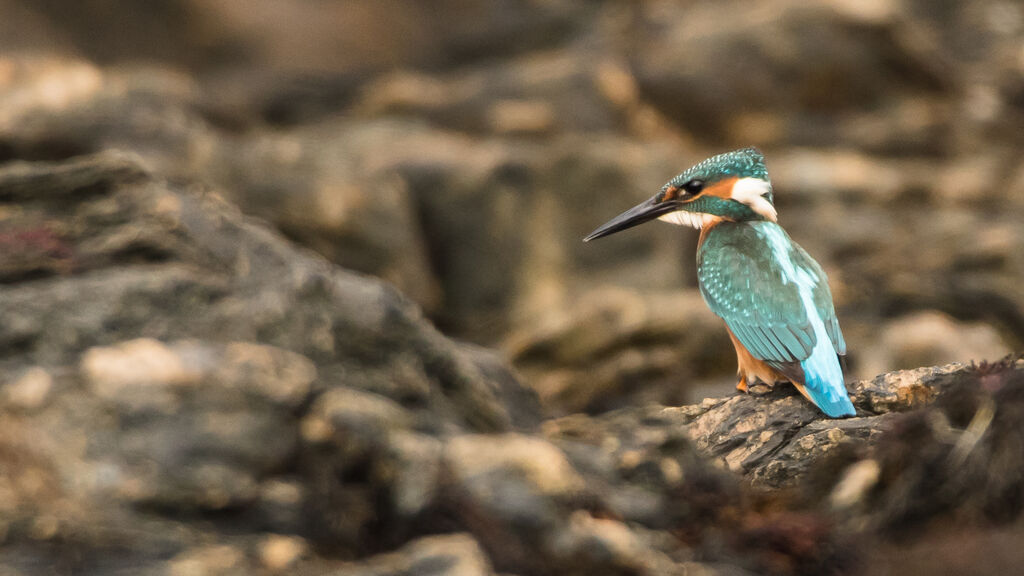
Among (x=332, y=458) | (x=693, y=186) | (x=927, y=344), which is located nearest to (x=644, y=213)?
(x=693, y=186)

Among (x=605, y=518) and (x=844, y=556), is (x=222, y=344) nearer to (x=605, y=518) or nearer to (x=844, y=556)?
(x=605, y=518)

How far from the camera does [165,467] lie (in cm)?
287

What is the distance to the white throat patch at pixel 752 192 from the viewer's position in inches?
201

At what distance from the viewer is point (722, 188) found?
16.9 ft

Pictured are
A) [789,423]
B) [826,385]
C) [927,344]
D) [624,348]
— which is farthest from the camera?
[624,348]

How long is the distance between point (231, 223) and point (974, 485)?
310 centimetres

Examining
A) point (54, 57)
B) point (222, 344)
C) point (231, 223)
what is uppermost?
point (54, 57)

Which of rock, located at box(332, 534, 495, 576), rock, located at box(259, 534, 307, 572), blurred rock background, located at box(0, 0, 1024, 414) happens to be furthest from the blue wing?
blurred rock background, located at box(0, 0, 1024, 414)

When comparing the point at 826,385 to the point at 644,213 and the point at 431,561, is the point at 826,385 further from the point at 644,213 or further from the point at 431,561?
the point at 431,561

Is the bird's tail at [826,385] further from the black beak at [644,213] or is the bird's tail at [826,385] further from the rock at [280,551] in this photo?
the rock at [280,551]

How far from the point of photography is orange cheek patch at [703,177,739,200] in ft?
16.8

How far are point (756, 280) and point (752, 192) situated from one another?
1.82ft

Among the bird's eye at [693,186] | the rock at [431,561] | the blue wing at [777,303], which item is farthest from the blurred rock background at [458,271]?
the bird's eye at [693,186]

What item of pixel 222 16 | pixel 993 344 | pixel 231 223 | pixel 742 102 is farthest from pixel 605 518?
pixel 222 16
